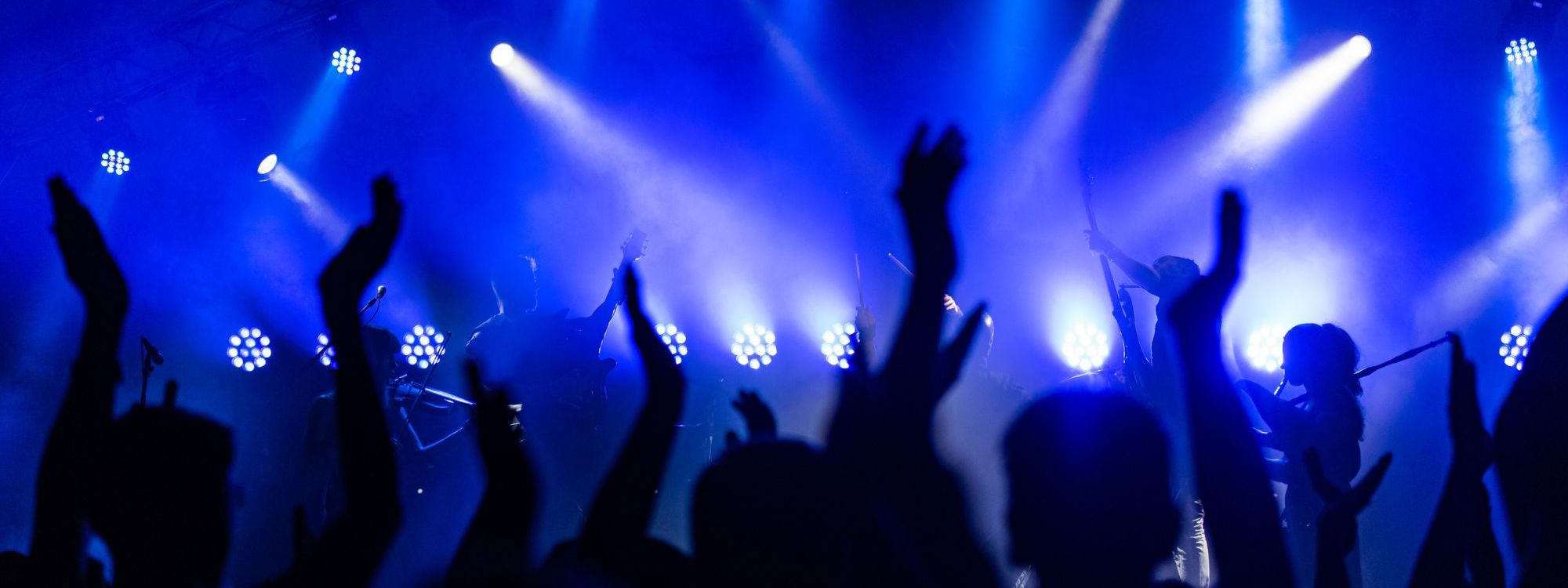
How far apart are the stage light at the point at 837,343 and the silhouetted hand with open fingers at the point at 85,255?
242 inches

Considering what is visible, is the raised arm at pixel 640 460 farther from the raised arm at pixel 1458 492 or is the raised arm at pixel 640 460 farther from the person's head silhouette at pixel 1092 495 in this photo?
the raised arm at pixel 1458 492

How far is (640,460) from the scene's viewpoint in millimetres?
1651

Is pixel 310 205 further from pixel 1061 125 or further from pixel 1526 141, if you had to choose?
pixel 1526 141

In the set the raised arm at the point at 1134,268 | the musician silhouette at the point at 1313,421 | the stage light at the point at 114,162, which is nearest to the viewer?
the musician silhouette at the point at 1313,421

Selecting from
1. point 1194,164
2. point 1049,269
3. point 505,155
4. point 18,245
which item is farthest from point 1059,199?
point 18,245

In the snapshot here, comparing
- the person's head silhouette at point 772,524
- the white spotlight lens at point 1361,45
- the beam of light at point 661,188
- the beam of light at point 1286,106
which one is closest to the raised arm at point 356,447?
the person's head silhouette at point 772,524

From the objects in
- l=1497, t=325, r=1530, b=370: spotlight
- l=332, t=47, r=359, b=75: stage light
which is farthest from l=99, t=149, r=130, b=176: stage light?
l=1497, t=325, r=1530, b=370: spotlight

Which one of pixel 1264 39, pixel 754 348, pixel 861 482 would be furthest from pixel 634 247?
pixel 861 482

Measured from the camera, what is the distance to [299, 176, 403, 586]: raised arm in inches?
58.0

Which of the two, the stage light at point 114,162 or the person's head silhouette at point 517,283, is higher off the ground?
the stage light at point 114,162

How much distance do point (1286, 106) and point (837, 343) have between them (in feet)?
14.2

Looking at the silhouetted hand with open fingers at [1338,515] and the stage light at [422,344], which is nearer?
the silhouetted hand with open fingers at [1338,515]

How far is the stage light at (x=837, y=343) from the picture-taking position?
7.59m

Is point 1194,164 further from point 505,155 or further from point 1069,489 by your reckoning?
point 1069,489
